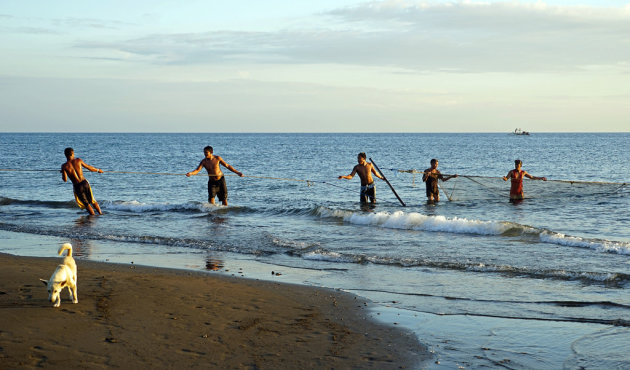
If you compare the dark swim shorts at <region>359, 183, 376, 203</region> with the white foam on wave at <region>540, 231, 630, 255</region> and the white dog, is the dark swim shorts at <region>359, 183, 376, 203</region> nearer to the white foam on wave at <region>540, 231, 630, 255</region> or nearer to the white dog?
the white foam on wave at <region>540, 231, 630, 255</region>

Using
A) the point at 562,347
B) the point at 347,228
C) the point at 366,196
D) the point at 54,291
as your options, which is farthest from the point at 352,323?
the point at 366,196

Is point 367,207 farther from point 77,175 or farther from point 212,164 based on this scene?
point 77,175

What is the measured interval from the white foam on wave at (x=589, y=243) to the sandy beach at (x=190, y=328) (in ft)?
18.9

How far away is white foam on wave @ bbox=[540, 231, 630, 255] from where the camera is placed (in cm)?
1082

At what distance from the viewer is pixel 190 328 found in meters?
5.96

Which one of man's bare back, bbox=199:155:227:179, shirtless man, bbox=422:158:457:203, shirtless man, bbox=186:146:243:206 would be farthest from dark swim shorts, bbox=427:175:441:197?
man's bare back, bbox=199:155:227:179

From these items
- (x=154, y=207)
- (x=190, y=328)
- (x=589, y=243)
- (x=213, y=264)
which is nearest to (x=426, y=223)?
(x=589, y=243)

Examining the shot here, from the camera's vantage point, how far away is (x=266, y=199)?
23.6 meters

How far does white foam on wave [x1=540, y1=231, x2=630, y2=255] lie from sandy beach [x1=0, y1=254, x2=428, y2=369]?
18.9ft

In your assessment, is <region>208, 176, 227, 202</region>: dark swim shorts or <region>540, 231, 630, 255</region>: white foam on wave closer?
<region>540, 231, 630, 255</region>: white foam on wave

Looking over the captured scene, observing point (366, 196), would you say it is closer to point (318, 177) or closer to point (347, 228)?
point (347, 228)

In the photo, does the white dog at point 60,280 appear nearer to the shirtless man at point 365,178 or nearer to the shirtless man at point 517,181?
the shirtless man at point 365,178

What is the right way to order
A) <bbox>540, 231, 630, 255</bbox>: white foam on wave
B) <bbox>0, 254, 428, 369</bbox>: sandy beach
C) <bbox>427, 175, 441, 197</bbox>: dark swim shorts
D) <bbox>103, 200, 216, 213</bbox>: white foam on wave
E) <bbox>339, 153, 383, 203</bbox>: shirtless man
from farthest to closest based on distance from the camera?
<bbox>427, 175, 441, 197</bbox>: dark swim shorts → <bbox>103, 200, 216, 213</bbox>: white foam on wave → <bbox>339, 153, 383, 203</bbox>: shirtless man → <bbox>540, 231, 630, 255</bbox>: white foam on wave → <bbox>0, 254, 428, 369</bbox>: sandy beach

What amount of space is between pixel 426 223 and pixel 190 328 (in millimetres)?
9394
